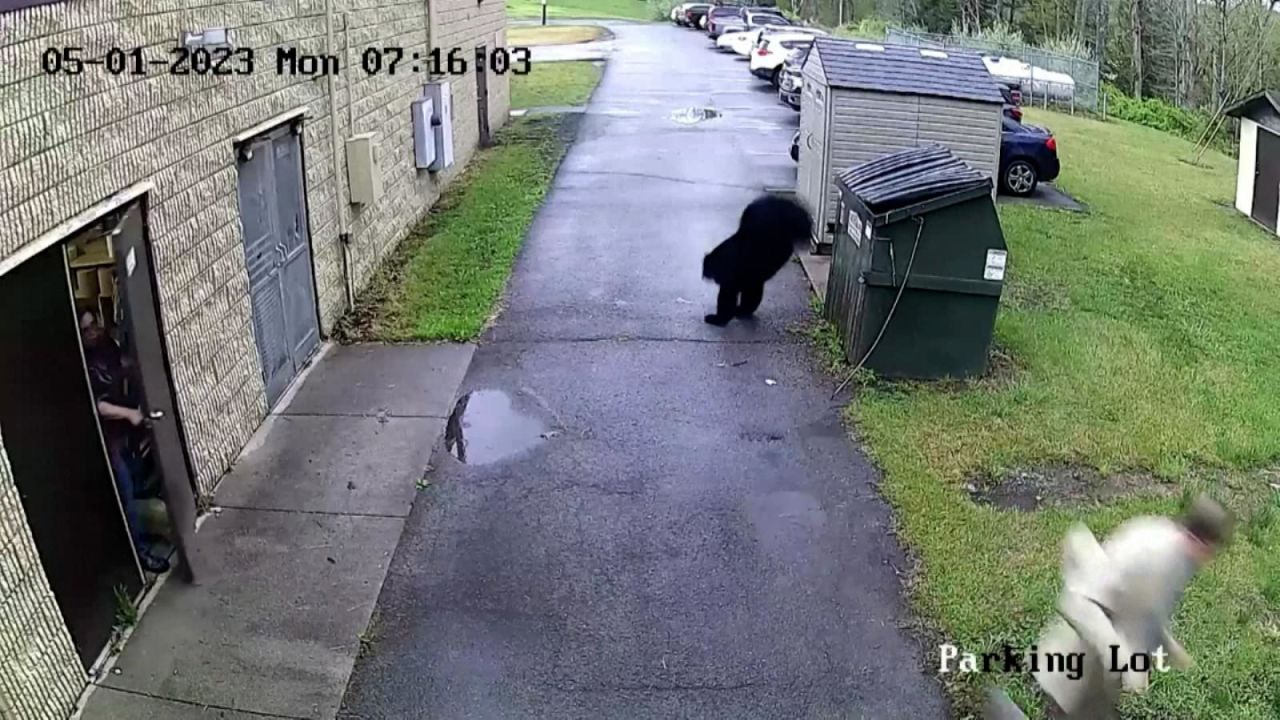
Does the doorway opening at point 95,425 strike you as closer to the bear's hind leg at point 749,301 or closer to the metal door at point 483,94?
the bear's hind leg at point 749,301

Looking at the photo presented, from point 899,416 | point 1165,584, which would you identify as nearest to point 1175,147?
point 899,416

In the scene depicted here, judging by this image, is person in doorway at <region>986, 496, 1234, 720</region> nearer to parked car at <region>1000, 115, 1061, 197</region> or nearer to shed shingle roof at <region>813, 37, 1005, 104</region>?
shed shingle roof at <region>813, 37, 1005, 104</region>

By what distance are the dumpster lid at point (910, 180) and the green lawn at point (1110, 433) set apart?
1394mm

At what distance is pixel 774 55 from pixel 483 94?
1363 cm

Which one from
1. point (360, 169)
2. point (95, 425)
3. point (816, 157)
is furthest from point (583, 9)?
point (95, 425)

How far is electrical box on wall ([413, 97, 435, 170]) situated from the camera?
13477mm

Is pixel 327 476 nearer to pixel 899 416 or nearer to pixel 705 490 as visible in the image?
pixel 705 490

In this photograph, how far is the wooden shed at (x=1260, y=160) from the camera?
17.3m

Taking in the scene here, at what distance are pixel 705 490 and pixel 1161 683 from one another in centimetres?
285

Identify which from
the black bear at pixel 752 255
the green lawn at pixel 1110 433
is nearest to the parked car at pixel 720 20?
the green lawn at pixel 1110 433

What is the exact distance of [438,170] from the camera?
14.6 m

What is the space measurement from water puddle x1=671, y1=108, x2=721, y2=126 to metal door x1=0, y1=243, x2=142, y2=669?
19.4 metres

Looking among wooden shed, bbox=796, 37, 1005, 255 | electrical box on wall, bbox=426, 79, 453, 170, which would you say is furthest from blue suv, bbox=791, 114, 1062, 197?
electrical box on wall, bbox=426, 79, 453, 170

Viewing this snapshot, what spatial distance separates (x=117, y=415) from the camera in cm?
559
